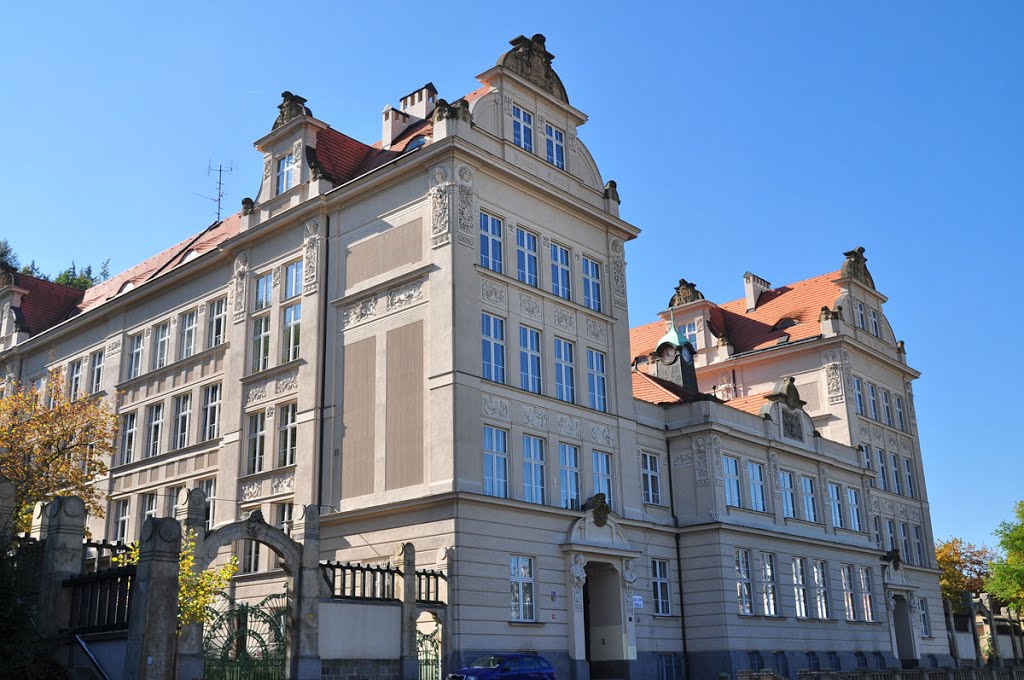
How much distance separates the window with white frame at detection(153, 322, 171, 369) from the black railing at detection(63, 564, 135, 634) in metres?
21.9

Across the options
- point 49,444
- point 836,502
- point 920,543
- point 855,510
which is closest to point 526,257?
point 49,444

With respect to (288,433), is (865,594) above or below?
below

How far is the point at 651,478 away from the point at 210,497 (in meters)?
16.5

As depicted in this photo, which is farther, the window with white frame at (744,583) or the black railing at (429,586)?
the window with white frame at (744,583)

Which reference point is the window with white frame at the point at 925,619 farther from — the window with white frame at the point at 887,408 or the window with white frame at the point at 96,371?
the window with white frame at the point at 96,371

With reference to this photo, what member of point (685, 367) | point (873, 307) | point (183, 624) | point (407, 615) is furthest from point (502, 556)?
point (873, 307)

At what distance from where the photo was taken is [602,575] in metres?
35.1

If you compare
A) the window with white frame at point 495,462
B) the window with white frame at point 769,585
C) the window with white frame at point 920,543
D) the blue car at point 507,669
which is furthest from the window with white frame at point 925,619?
the blue car at point 507,669

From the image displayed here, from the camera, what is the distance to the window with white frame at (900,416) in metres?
57.0

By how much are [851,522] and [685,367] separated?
1089 cm

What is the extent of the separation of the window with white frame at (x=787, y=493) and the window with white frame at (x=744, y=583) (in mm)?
4167

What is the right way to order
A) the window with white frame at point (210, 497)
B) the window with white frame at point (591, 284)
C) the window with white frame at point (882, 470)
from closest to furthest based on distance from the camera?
the window with white frame at point (210, 497), the window with white frame at point (591, 284), the window with white frame at point (882, 470)

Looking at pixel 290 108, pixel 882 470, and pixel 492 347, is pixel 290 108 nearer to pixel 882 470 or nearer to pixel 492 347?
pixel 492 347

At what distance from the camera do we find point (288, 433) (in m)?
35.8
